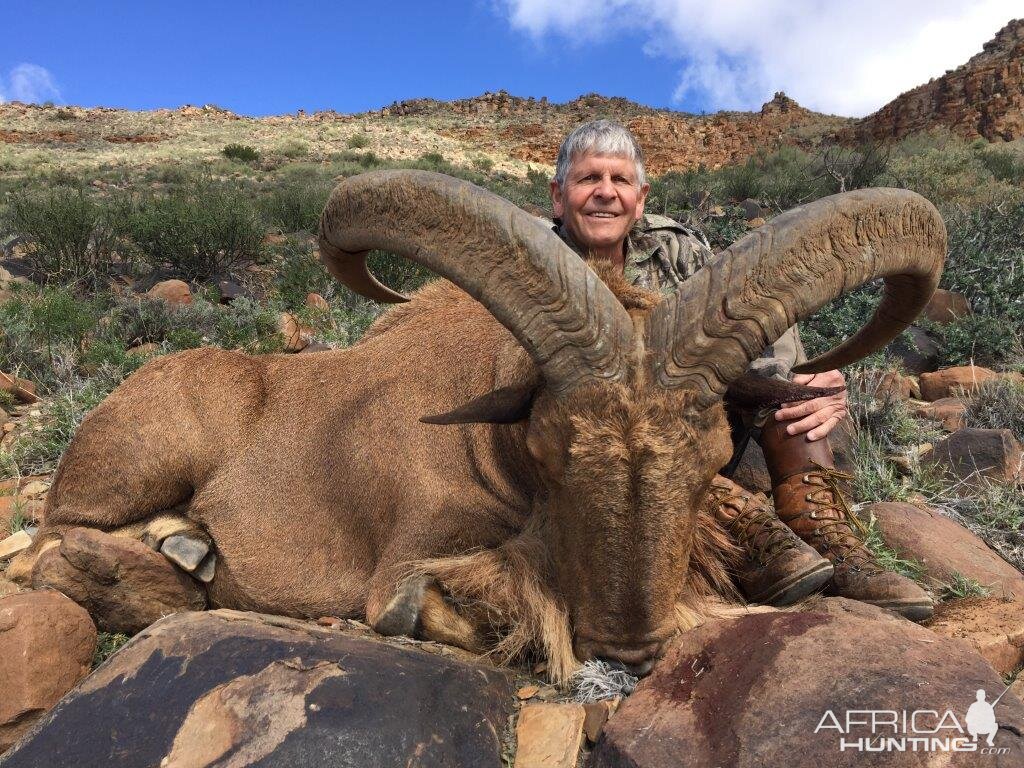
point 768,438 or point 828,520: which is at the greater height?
point 768,438

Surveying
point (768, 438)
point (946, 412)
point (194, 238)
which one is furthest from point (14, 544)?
point (194, 238)

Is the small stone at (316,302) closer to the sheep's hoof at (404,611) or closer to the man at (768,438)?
the man at (768,438)

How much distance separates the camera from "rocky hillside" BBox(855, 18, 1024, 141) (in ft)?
137

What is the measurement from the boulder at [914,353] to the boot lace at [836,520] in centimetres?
414

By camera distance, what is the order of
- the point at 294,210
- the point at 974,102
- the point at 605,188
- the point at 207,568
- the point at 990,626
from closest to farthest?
1. the point at 990,626
2. the point at 207,568
3. the point at 605,188
4. the point at 294,210
5. the point at 974,102

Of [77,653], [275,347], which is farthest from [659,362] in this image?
[275,347]

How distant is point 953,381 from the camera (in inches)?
255

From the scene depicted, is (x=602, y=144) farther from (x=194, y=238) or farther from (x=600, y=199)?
(x=194, y=238)

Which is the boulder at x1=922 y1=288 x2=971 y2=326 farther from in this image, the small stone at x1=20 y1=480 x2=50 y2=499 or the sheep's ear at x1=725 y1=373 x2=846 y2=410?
the small stone at x1=20 y1=480 x2=50 y2=499

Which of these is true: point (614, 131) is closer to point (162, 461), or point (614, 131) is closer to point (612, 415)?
point (612, 415)

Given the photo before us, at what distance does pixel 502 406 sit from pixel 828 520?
6.67 ft

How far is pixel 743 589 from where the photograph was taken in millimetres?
3670

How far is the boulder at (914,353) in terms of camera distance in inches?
296

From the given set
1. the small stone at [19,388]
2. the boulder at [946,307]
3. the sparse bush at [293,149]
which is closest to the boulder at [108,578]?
the small stone at [19,388]
